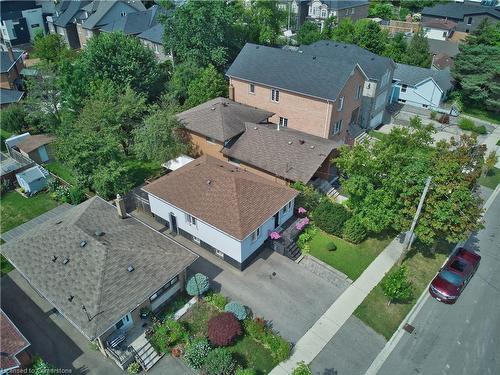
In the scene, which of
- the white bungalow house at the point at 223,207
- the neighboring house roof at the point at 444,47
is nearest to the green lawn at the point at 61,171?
the white bungalow house at the point at 223,207

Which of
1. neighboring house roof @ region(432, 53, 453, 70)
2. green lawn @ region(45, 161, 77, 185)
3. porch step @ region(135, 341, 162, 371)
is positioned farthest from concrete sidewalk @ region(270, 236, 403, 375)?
neighboring house roof @ region(432, 53, 453, 70)

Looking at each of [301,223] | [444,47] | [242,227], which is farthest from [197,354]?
[444,47]

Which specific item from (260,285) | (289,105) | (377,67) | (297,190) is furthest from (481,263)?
(377,67)

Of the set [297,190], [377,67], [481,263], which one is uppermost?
[377,67]

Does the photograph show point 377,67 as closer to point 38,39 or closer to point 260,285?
point 260,285

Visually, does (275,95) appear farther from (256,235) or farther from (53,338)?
(53,338)

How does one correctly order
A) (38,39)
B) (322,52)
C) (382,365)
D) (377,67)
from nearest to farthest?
(382,365), (377,67), (322,52), (38,39)
